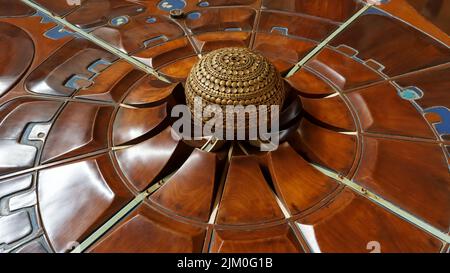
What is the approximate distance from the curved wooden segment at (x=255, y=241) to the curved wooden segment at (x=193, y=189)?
7cm

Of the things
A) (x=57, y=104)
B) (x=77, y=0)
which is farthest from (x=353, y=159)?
(x=77, y=0)

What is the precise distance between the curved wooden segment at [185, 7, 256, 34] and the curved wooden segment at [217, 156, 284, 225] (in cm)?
76

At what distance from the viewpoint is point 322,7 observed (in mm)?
1753

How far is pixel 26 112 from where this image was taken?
1319 mm

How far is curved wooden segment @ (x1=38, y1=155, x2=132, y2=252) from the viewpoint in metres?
1.02

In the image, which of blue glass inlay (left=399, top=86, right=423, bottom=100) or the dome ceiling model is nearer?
the dome ceiling model

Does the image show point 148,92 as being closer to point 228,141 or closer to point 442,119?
point 228,141

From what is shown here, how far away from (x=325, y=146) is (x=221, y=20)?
2.69 ft

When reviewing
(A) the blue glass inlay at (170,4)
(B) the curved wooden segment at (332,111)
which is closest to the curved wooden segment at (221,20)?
(A) the blue glass inlay at (170,4)

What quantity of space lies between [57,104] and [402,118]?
1164mm

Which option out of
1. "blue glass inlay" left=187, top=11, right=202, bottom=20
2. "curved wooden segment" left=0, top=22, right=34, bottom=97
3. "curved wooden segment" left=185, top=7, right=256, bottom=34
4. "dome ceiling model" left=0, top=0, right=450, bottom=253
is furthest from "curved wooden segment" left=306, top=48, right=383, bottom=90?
"curved wooden segment" left=0, top=22, right=34, bottom=97

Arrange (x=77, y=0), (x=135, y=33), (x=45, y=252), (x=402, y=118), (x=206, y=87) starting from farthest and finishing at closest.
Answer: (x=77, y=0)
(x=135, y=33)
(x=402, y=118)
(x=206, y=87)
(x=45, y=252)

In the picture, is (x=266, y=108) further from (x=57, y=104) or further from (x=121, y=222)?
(x=57, y=104)

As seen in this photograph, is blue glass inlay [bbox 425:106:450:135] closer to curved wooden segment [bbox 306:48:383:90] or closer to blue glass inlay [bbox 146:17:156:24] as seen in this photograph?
curved wooden segment [bbox 306:48:383:90]
